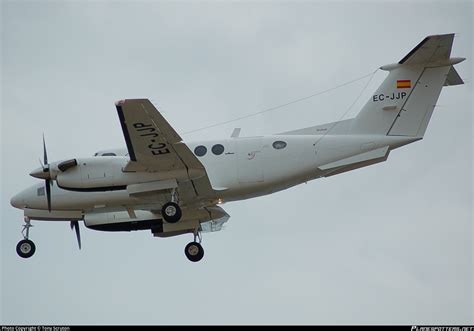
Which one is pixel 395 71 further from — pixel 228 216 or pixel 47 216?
pixel 47 216

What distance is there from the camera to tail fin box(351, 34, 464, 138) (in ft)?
111

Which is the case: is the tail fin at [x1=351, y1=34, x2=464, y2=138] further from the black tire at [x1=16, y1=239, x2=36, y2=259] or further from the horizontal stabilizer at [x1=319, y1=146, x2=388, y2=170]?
the black tire at [x1=16, y1=239, x2=36, y2=259]

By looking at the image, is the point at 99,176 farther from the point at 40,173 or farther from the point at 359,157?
the point at 359,157

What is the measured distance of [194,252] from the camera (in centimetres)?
3625

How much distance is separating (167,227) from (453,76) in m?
11.3

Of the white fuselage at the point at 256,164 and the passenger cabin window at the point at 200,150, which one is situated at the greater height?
the passenger cabin window at the point at 200,150

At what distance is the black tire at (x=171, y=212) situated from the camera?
3303 centimetres

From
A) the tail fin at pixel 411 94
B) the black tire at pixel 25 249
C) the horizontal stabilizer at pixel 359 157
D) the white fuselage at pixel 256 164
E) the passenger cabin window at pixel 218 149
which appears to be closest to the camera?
the white fuselage at pixel 256 164

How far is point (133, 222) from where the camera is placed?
36344 mm

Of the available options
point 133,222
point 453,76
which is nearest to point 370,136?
point 453,76

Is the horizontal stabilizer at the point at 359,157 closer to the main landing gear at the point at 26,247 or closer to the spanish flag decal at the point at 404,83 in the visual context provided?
the spanish flag decal at the point at 404,83

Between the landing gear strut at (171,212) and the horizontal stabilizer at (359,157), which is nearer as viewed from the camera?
the landing gear strut at (171,212)

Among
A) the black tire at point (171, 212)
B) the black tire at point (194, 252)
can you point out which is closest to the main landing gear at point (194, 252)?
the black tire at point (194, 252)

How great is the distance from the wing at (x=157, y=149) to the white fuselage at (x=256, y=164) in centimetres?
45
